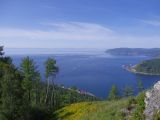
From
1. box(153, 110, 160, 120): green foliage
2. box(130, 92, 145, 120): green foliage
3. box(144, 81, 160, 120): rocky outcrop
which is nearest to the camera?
box(153, 110, 160, 120): green foliage

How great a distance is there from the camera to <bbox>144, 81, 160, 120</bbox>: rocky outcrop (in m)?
16.4

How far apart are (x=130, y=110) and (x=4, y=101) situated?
18.4 m

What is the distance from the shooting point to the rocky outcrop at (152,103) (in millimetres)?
16425

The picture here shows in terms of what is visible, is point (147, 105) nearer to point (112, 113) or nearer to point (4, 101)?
point (112, 113)

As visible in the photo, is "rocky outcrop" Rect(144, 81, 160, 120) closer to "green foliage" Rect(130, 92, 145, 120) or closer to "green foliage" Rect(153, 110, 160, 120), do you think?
"green foliage" Rect(153, 110, 160, 120)

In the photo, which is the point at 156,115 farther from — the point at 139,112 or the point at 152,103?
the point at 139,112

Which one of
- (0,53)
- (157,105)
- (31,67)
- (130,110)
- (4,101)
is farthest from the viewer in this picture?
(31,67)

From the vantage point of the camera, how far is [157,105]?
16.5m

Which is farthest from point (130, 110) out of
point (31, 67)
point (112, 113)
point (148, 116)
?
point (31, 67)

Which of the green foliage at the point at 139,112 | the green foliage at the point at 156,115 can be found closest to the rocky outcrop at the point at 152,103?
the green foliage at the point at 156,115

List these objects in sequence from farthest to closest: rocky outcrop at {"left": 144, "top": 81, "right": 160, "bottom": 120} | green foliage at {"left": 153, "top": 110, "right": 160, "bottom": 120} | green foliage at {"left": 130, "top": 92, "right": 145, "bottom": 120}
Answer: green foliage at {"left": 130, "top": 92, "right": 145, "bottom": 120} → rocky outcrop at {"left": 144, "top": 81, "right": 160, "bottom": 120} → green foliage at {"left": 153, "top": 110, "right": 160, "bottom": 120}

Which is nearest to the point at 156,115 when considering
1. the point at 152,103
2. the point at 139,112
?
the point at 152,103

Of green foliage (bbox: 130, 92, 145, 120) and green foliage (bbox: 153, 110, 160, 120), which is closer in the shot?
green foliage (bbox: 153, 110, 160, 120)

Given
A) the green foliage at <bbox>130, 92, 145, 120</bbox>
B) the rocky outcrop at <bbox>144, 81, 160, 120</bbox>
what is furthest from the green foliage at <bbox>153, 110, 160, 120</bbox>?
the green foliage at <bbox>130, 92, 145, 120</bbox>
